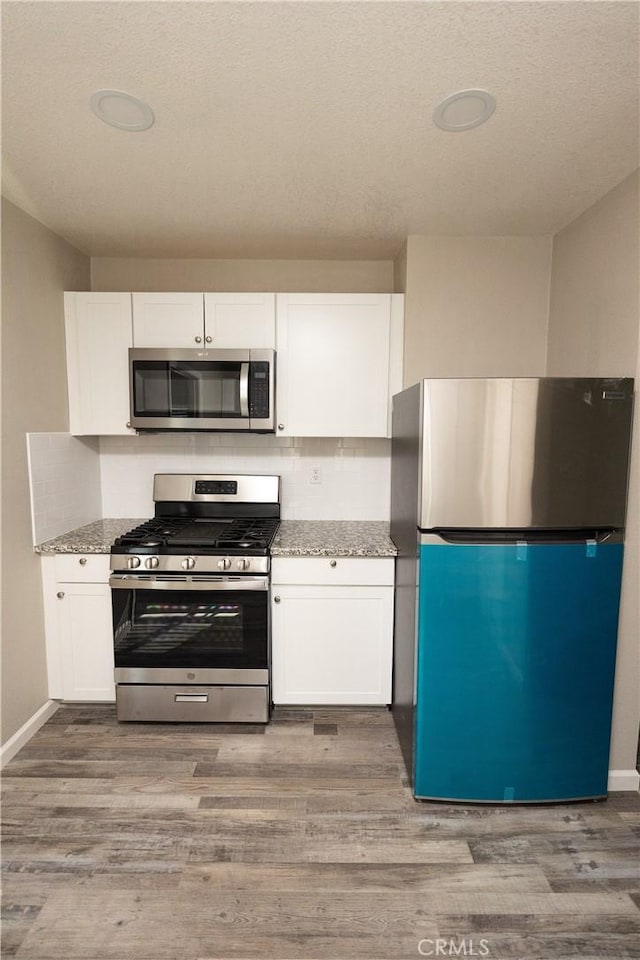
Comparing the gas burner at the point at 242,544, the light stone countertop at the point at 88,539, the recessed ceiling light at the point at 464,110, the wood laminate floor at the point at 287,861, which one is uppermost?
the recessed ceiling light at the point at 464,110

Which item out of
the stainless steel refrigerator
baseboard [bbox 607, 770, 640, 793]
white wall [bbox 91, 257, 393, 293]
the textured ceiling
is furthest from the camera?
white wall [bbox 91, 257, 393, 293]

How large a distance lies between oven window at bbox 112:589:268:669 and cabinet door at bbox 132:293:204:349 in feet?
A: 4.41

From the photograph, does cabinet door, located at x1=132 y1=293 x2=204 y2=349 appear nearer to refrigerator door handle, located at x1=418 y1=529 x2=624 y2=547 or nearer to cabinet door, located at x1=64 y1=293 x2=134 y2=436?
cabinet door, located at x1=64 y1=293 x2=134 y2=436

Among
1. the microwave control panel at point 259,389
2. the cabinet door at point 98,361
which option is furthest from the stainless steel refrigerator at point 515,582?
the cabinet door at point 98,361

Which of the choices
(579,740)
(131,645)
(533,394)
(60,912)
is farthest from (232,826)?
(533,394)

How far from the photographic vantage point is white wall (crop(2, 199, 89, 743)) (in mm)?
2184

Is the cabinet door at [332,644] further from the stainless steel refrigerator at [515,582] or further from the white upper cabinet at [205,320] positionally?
the white upper cabinet at [205,320]

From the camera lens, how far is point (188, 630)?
240cm

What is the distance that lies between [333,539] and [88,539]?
1.28 metres

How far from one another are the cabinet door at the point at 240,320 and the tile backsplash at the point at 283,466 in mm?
577

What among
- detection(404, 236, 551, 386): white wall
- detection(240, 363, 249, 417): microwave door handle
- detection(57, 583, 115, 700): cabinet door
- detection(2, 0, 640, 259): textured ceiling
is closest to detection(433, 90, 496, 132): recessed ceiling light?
detection(2, 0, 640, 259): textured ceiling

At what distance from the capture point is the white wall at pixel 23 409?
218cm

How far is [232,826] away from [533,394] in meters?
1.99

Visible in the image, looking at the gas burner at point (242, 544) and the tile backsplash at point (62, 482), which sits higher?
the tile backsplash at point (62, 482)
